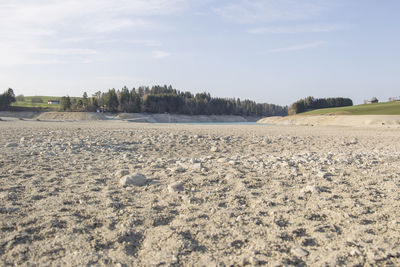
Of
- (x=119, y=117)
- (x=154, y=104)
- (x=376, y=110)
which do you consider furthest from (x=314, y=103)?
(x=119, y=117)

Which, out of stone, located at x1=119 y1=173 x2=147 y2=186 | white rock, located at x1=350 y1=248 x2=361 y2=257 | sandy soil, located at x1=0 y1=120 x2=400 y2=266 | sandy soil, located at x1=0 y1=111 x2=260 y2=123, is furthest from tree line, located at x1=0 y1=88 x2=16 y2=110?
white rock, located at x1=350 y1=248 x2=361 y2=257

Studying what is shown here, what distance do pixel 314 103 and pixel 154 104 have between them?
7875 cm

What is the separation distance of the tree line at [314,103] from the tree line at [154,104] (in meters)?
A: 35.1

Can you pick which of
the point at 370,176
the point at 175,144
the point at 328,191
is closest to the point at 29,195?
the point at 328,191

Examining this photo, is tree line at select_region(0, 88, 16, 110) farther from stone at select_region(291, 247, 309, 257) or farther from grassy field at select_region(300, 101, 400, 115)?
stone at select_region(291, 247, 309, 257)

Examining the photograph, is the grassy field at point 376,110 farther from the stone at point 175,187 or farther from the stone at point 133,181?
the stone at point 133,181

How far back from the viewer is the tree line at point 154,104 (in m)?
103

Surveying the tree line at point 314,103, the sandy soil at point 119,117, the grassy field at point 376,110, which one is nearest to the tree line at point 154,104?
the sandy soil at point 119,117

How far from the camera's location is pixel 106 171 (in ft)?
20.2

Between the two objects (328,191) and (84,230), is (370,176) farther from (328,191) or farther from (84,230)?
(84,230)

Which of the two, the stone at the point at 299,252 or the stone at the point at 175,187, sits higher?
the stone at the point at 175,187

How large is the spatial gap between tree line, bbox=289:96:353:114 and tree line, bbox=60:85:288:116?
115 ft

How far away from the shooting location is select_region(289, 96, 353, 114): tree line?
420 ft

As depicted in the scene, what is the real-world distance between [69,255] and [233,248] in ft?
5.34
